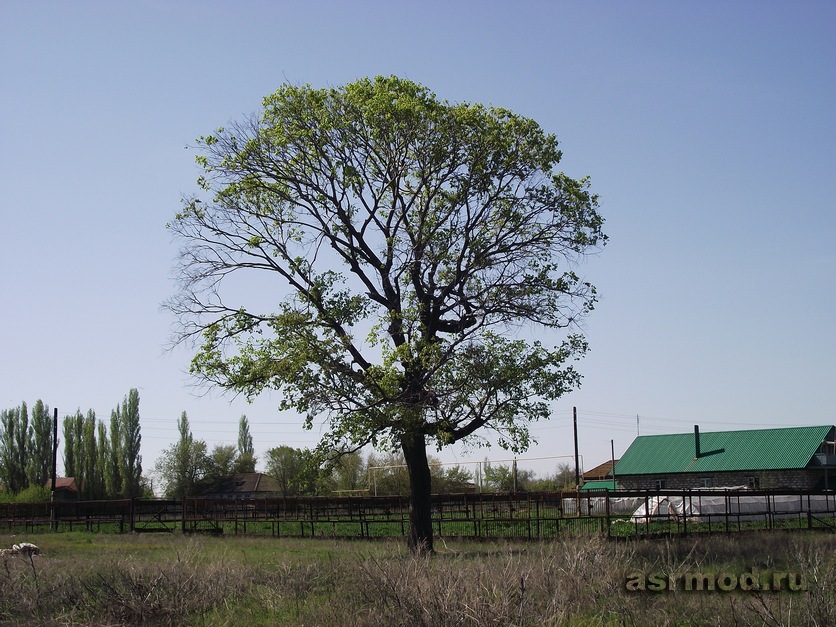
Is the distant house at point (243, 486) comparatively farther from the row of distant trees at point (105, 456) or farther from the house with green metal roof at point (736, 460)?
the house with green metal roof at point (736, 460)

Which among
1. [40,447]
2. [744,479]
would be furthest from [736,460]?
[40,447]

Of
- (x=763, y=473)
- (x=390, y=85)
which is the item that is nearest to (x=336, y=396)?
(x=390, y=85)

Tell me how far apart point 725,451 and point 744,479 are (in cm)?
318

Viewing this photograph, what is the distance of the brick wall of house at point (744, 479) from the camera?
2092 inches

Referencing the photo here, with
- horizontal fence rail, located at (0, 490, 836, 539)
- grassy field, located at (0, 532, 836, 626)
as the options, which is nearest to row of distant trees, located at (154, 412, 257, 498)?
horizontal fence rail, located at (0, 490, 836, 539)

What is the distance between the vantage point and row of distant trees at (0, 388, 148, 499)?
73.7m

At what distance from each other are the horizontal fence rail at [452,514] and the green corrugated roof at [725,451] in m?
14.6

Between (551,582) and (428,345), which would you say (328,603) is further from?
(428,345)

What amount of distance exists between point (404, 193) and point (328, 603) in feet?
44.3

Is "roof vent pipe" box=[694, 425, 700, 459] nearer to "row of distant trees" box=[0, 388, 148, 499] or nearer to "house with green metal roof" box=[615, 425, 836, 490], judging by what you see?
"house with green metal roof" box=[615, 425, 836, 490]

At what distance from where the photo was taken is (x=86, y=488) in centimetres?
7450

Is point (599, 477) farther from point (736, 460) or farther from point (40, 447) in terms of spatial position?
point (40, 447)

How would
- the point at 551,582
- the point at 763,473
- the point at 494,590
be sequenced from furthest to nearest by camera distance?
the point at 763,473 < the point at 551,582 < the point at 494,590

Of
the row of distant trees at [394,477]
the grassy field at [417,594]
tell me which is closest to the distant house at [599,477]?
the row of distant trees at [394,477]
